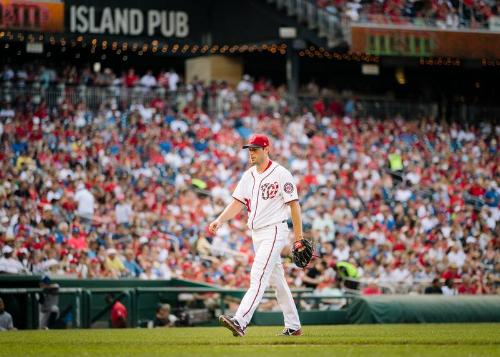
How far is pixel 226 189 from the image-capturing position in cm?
2772

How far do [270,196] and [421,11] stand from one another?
24.8 metres

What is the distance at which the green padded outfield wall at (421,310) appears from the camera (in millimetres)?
20047

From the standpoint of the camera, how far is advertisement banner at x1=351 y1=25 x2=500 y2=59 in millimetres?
34562

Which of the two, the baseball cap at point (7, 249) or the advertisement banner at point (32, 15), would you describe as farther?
the advertisement banner at point (32, 15)

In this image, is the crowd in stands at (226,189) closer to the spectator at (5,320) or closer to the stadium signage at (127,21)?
the stadium signage at (127,21)

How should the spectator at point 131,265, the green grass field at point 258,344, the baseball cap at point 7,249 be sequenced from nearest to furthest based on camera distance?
the green grass field at point 258,344 < the baseball cap at point 7,249 < the spectator at point 131,265

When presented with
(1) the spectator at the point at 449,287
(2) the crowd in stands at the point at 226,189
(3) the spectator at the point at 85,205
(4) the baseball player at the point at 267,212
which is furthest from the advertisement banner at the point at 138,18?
(4) the baseball player at the point at 267,212

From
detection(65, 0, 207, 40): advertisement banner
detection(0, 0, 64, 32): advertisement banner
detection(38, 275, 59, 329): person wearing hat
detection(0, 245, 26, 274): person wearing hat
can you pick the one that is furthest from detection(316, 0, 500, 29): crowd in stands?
detection(38, 275, 59, 329): person wearing hat

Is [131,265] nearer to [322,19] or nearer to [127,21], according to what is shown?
[127,21]

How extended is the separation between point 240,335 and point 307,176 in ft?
56.2

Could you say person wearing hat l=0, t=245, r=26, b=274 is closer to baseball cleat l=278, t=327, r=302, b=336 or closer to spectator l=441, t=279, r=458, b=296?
baseball cleat l=278, t=327, r=302, b=336

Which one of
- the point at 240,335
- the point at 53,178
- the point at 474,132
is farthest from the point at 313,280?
the point at 474,132

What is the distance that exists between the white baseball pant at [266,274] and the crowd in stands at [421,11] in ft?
73.1

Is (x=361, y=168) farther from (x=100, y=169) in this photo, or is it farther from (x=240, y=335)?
(x=240, y=335)
